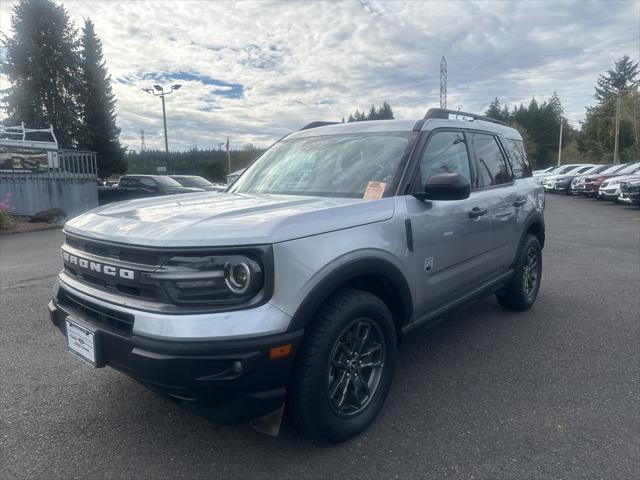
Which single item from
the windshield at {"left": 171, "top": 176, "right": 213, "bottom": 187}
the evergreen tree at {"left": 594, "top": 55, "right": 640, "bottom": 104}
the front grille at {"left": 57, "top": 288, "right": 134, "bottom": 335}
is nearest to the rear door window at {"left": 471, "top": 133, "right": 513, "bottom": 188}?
the front grille at {"left": 57, "top": 288, "right": 134, "bottom": 335}

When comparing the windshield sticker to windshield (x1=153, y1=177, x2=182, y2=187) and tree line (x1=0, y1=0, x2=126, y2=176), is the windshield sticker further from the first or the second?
tree line (x1=0, y1=0, x2=126, y2=176)

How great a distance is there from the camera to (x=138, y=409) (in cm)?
305

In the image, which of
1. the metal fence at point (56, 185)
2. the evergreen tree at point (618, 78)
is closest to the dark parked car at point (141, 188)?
the metal fence at point (56, 185)

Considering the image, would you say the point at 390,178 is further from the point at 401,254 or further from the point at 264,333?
the point at 264,333

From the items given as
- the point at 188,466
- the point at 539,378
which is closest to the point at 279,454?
the point at 188,466

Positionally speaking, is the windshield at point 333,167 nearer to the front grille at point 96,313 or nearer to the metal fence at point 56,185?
the front grille at point 96,313

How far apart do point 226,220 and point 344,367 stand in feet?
3.38

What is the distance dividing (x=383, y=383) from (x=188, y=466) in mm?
1182

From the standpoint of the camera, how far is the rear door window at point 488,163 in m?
4.08

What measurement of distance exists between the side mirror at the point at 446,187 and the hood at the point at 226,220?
0.91 ft

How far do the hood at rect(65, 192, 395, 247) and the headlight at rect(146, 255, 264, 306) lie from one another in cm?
8

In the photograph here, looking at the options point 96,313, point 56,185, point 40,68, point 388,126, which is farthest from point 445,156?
point 40,68

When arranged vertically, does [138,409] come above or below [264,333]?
below

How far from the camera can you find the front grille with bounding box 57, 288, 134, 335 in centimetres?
229
